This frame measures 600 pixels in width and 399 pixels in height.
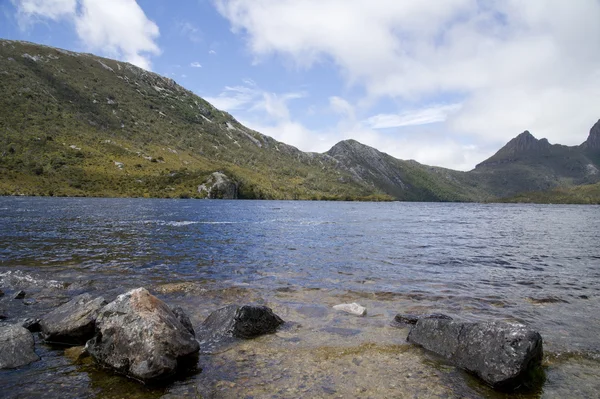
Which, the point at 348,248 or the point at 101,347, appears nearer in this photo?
the point at 101,347

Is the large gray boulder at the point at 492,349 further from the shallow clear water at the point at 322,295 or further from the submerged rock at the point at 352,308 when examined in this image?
the submerged rock at the point at 352,308

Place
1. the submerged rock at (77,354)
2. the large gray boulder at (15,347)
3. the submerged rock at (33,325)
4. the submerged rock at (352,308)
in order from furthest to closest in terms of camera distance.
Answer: the submerged rock at (352,308)
the submerged rock at (33,325)
the submerged rock at (77,354)
the large gray boulder at (15,347)

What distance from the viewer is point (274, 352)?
420 inches

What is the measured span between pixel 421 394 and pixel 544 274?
21.1m

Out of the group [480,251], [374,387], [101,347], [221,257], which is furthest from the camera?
[480,251]

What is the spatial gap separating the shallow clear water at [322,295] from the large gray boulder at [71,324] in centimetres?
66

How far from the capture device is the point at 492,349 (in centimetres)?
934

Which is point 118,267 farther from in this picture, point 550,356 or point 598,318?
point 598,318

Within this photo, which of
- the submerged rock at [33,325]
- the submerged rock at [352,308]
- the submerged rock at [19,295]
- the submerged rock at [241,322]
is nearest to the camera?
the submerged rock at [33,325]

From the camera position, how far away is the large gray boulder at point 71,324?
35.9 feet

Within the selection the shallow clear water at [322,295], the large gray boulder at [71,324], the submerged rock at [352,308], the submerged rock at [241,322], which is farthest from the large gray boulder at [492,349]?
the large gray boulder at [71,324]

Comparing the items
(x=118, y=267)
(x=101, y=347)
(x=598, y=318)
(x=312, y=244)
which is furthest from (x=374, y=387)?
(x=312, y=244)

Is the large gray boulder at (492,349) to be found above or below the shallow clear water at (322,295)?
above

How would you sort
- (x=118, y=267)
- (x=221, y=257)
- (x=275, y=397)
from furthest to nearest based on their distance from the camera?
(x=221, y=257) → (x=118, y=267) → (x=275, y=397)
